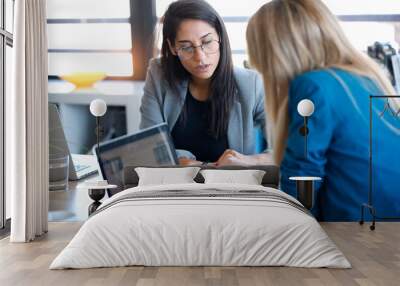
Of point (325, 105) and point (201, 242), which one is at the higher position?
point (325, 105)

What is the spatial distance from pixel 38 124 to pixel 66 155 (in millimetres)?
1195

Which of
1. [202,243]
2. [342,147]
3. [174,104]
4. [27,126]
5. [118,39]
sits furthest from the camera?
[118,39]

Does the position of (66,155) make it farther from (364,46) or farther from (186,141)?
(364,46)

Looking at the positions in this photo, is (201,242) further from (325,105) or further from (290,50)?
(290,50)

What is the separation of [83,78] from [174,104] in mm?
1112

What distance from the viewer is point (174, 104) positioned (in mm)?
6590

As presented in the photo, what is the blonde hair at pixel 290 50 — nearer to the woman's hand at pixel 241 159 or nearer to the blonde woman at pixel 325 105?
the blonde woman at pixel 325 105

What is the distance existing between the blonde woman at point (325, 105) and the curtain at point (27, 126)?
234 cm

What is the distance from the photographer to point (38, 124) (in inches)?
220

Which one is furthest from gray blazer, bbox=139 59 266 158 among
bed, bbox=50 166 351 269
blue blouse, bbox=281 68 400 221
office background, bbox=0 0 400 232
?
bed, bbox=50 166 351 269

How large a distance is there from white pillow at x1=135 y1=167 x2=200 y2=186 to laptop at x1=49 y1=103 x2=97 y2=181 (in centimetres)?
74

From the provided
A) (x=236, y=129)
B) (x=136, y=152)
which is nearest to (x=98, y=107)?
(x=136, y=152)

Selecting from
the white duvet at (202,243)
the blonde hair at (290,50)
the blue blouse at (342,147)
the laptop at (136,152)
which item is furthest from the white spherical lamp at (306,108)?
the white duvet at (202,243)

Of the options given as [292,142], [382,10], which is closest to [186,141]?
[292,142]
